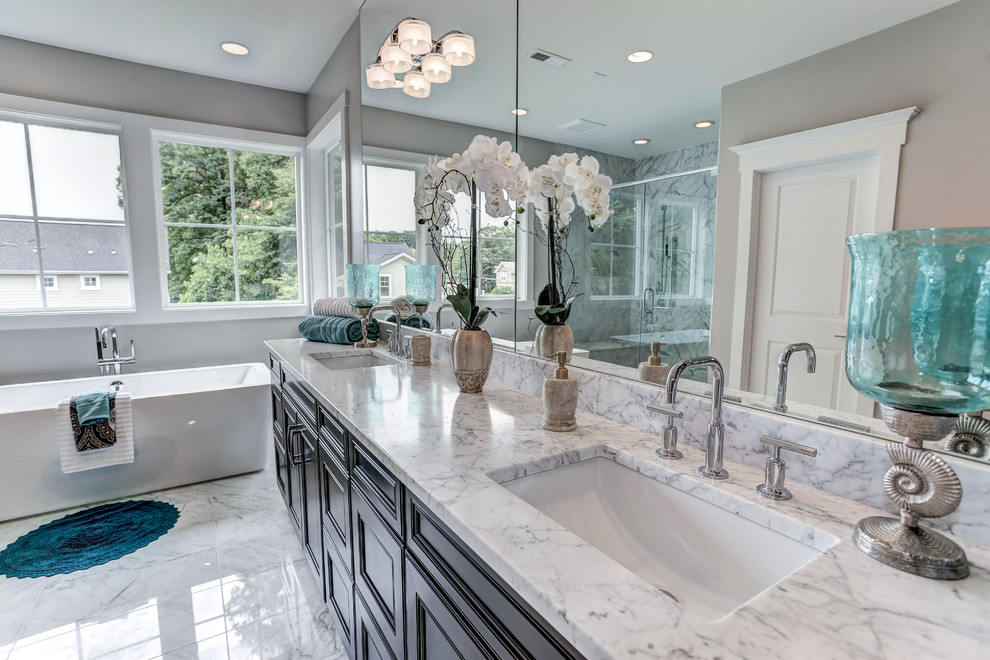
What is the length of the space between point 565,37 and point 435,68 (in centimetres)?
83

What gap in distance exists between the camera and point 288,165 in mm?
4098

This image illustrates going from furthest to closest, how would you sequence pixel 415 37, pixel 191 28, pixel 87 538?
pixel 191 28, pixel 87 538, pixel 415 37

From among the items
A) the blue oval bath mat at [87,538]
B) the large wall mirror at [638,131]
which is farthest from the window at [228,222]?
the large wall mirror at [638,131]

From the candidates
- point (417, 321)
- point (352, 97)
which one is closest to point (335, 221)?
point (352, 97)

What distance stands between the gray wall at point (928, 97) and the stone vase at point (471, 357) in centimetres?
100

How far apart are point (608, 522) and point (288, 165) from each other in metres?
4.12

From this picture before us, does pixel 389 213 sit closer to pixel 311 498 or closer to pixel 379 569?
pixel 311 498

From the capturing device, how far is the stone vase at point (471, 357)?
154 centimetres

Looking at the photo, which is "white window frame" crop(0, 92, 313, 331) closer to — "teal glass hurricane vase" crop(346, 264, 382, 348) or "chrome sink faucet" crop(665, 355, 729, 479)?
"teal glass hurricane vase" crop(346, 264, 382, 348)

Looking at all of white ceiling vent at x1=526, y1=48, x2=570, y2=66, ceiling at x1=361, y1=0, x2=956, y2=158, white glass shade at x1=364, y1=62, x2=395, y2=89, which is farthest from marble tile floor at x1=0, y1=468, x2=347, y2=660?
white glass shade at x1=364, y1=62, x2=395, y2=89

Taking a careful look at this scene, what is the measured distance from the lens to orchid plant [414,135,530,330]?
4.84 ft

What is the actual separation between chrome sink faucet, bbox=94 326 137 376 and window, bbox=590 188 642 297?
3462mm

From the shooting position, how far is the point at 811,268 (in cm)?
83

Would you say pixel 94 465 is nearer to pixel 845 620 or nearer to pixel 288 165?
pixel 288 165
